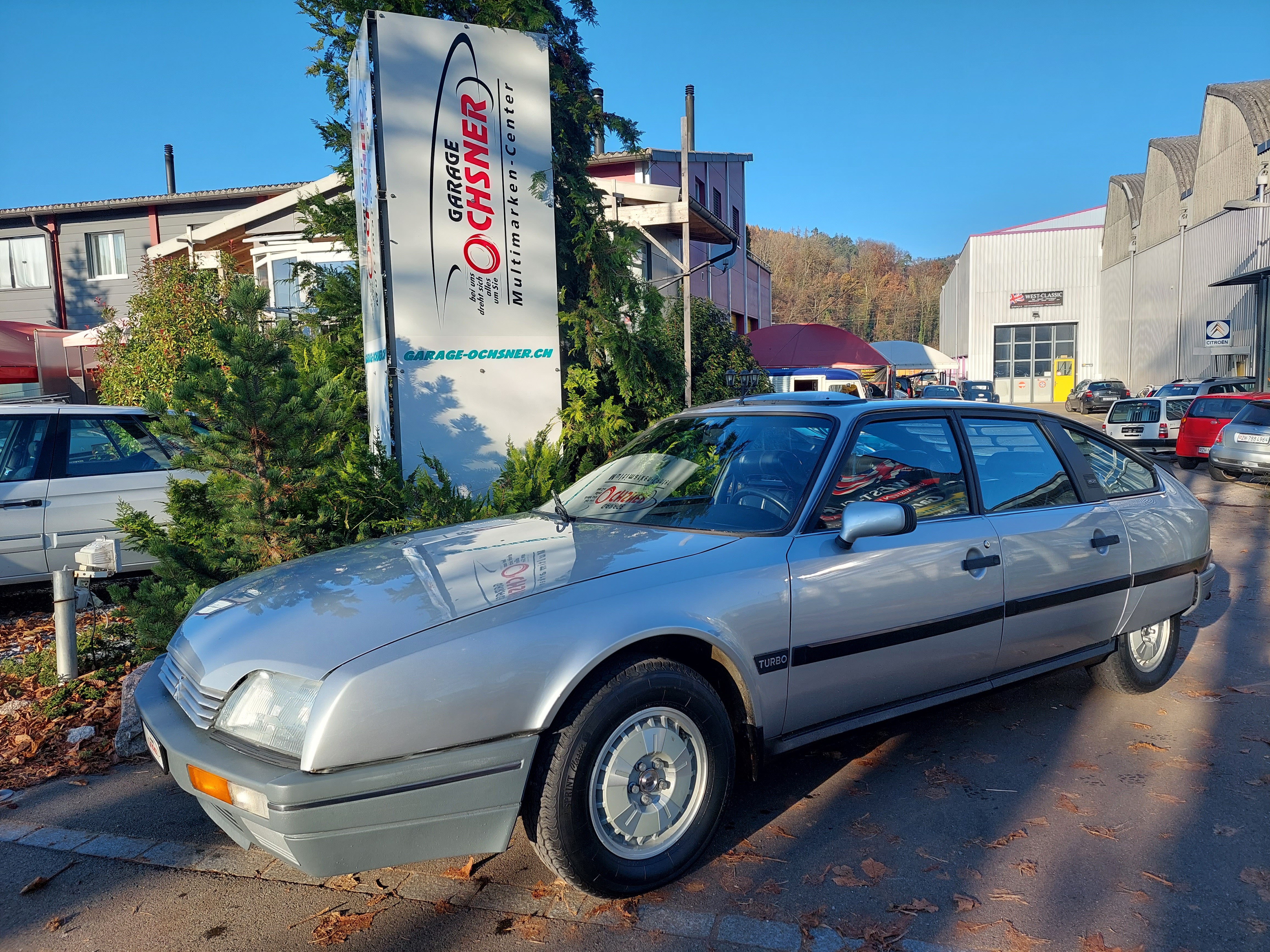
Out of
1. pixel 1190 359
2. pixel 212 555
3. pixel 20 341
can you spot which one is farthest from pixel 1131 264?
pixel 212 555

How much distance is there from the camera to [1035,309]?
2007 inches

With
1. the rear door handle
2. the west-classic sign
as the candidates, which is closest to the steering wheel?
the rear door handle

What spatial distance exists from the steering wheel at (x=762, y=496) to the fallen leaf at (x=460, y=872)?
167 centimetres

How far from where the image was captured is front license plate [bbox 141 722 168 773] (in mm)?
2893

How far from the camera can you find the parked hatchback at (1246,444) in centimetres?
1457

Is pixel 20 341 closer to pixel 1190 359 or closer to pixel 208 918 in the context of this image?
pixel 208 918

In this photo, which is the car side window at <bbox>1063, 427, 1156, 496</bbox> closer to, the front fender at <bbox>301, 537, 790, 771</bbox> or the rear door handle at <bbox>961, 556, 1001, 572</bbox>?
the rear door handle at <bbox>961, 556, 1001, 572</bbox>

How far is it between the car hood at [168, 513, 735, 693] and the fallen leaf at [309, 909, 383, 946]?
813mm

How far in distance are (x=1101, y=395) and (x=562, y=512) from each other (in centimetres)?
4240

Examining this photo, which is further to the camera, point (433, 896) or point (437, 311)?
point (437, 311)

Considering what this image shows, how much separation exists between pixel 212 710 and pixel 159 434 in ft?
9.04

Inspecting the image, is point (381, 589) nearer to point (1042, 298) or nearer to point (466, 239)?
point (466, 239)

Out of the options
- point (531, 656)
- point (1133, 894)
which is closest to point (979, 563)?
point (1133, 894)

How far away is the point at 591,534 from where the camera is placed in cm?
362
